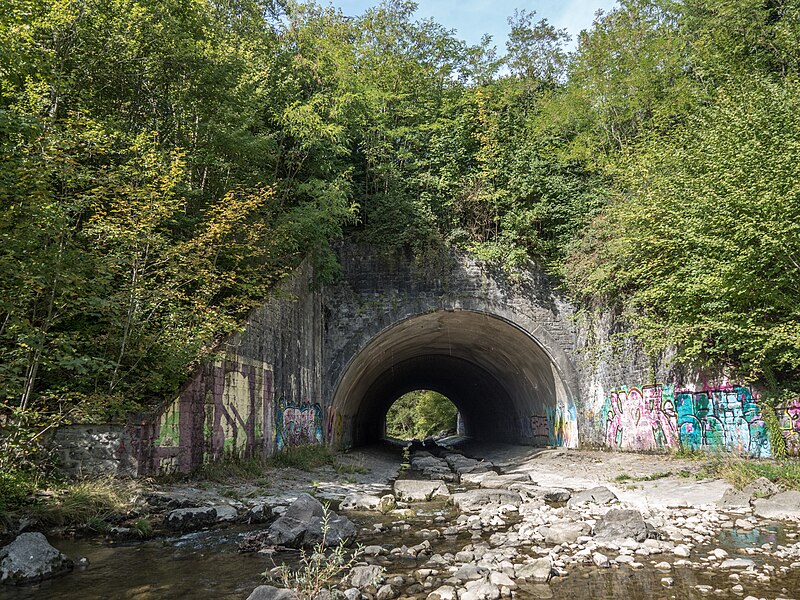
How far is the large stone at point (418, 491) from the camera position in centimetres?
1081

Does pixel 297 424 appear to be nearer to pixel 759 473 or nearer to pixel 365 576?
pixel 365 576

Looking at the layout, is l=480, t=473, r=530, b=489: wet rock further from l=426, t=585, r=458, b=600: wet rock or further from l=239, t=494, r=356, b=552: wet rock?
l=426, t=585, r=458, b=600: wet rock

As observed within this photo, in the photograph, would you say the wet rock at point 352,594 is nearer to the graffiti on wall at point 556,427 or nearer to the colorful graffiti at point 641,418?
the colorful graffiti at point 641,418

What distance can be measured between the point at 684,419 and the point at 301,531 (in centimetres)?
1103

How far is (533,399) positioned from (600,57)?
1383 cm

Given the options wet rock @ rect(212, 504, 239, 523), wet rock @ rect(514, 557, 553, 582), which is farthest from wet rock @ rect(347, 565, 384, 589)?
wet rock @ rect(212, 504, 239, 523)

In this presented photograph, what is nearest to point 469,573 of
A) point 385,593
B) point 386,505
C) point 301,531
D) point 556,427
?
point 385,593

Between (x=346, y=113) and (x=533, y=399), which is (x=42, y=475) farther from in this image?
(x=533, y=399)

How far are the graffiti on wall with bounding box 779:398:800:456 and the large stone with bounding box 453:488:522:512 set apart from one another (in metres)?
6.05

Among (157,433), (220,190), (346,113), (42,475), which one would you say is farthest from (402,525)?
(346,113)

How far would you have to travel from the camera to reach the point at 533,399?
75.2 feet

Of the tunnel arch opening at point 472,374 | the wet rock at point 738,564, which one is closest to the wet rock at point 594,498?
the wet rock at point 738,564

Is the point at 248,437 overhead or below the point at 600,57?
below

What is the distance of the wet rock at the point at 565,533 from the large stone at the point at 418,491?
424 cm
